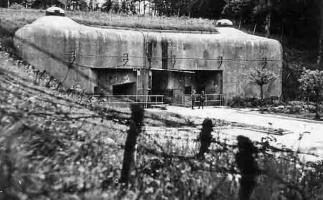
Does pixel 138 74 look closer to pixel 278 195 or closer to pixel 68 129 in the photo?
pixel 68 129

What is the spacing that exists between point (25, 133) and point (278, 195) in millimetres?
2585

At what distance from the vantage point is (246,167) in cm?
379

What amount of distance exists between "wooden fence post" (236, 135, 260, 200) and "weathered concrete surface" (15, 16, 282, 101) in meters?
11.7

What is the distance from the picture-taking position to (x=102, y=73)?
53.6 feet

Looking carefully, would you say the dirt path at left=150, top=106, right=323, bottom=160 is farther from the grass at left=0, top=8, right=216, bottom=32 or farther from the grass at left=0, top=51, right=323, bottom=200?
the grass at left=0, top=8, right=216, bottom=32

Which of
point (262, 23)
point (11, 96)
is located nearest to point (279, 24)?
point (262, 23)

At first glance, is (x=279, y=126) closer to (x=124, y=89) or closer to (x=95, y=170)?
(x=124, y=89)

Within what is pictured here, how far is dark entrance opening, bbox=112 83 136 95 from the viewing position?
678 inches

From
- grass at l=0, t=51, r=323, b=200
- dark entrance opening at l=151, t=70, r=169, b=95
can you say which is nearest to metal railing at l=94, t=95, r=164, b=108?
dark entrance opening at l=151, t=70, r=169, b=95

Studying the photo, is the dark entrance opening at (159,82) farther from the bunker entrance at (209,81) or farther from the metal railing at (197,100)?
the bunker entrance at (209,81)

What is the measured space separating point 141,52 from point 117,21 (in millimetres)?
3502

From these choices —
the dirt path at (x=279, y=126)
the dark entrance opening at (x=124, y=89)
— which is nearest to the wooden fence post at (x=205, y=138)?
the dirt path at (x=279, y=126)

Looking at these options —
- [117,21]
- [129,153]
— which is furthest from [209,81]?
[129,153]

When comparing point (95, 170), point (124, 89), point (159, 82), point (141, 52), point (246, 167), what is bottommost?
point (124, 89)
